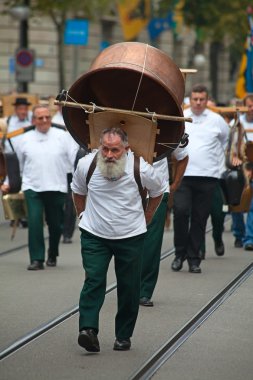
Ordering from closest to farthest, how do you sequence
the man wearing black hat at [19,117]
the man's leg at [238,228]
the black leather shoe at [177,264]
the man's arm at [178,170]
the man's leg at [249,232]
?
the man's arm at [178,170] → the black leather shoe at [177,264] → the man's leg at [249,232] → the man's leg at [238,228] → the man wearing black hat at [19,117]

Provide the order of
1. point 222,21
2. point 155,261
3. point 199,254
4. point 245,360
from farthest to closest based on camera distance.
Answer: point 222,21 → point 199,254 → point 155,261 → point 245,360

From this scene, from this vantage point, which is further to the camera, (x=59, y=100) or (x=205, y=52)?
(x=205, y=52)

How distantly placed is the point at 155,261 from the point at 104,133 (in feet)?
8.66

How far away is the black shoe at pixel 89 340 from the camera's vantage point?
28.3ft

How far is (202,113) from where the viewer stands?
1358 cm

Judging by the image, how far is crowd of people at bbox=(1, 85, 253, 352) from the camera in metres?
8.75

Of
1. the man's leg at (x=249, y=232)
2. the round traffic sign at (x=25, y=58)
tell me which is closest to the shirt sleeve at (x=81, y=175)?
the man's leg at (x=249, y=232)

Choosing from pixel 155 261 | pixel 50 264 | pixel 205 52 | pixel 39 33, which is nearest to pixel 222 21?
pixel 39 33

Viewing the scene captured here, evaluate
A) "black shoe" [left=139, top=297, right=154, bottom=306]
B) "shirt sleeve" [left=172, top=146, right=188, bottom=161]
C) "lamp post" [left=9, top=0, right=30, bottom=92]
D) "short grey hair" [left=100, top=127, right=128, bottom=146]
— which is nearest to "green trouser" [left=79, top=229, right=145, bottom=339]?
"short grey hair" [left=100, top=127, right=128, bottom=146]

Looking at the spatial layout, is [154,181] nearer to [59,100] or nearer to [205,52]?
[59,100]

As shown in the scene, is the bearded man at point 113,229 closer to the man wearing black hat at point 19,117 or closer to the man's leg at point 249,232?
the man's leg at point 249,232

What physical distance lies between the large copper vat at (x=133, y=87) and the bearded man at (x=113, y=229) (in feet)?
1.32

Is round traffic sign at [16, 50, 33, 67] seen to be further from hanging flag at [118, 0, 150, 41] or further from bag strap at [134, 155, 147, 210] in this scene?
bag strap at [134, 155, 147, 210]

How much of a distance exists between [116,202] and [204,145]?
4.88 metres
